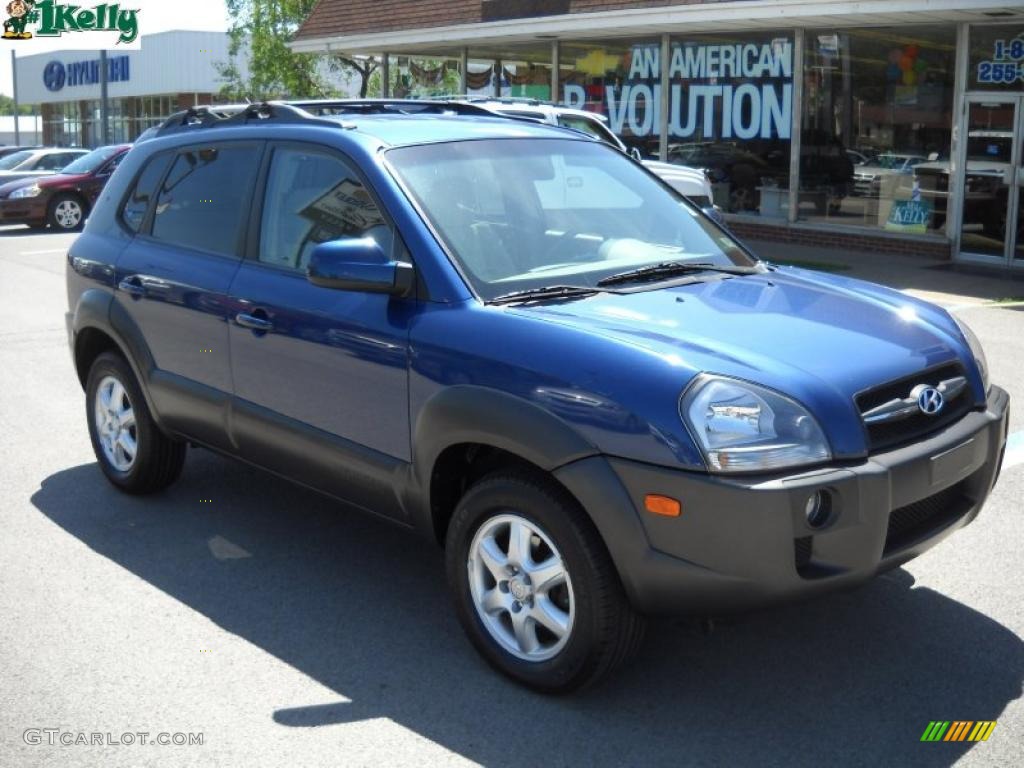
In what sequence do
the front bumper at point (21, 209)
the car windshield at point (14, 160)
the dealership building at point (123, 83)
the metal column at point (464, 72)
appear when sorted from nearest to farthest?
the front bumper at point (21, 209) < the metal column at point (464, 72) < the car windshield at point (14, 160) < the dealership building at point (123, 83)

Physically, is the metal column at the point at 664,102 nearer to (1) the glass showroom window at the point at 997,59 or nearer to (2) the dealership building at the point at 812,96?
(2) the dealership building at the point at 812,96

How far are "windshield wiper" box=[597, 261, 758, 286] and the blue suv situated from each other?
13 mm

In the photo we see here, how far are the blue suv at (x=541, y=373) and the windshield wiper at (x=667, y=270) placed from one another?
0.04 ft

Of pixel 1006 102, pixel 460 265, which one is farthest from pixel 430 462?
pixel 1006 102

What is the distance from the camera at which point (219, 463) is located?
22.1 feet

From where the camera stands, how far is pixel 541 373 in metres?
3.74

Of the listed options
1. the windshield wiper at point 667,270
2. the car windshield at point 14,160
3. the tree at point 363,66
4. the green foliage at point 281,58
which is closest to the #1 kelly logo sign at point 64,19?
the green foliage at point 281,58

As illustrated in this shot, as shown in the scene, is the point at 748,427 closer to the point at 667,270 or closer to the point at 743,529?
the point at 743,529

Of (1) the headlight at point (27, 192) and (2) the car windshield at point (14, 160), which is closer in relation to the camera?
(1) the headlight at point (27, 192)

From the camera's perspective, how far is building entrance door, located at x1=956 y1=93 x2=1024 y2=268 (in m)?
15.3

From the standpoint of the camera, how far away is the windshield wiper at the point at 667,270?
4438 mm

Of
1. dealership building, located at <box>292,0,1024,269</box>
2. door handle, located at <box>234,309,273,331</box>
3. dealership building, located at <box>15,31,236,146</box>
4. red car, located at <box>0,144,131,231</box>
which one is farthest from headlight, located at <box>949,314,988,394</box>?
dealership building, located at <box>15,31,236,146</box>

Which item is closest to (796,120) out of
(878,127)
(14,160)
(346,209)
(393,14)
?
(878,127)

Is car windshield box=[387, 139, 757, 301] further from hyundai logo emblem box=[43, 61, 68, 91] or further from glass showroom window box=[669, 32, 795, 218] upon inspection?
hyundai logo emblem box=[43, 61, 68, 91]
